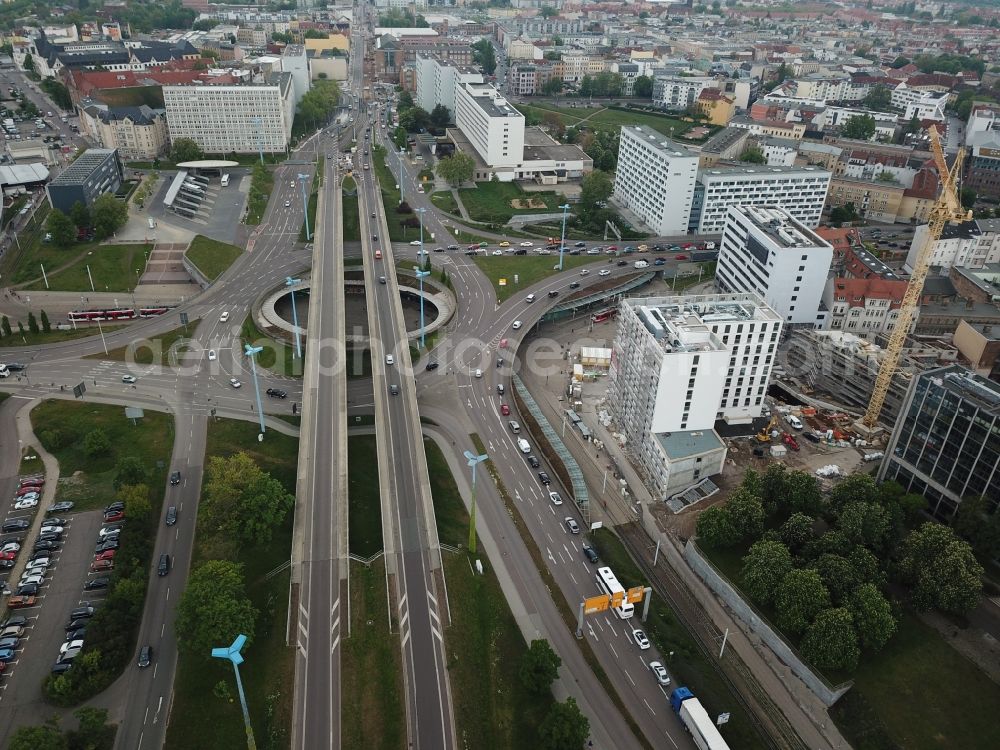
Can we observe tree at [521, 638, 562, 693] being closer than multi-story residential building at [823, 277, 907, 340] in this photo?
Yes

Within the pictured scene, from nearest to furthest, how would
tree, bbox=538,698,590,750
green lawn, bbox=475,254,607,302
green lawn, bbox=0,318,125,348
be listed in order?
1. tree, bbox=538,698,590,750
2. green lawn, bbox=0,318,125,348
3. green lawn, bbox=475,254,607,302

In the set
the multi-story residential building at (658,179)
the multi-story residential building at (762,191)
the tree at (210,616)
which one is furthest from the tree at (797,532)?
the multi-story residential building at (658,179)

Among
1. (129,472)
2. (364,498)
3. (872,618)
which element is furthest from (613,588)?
(129,472)

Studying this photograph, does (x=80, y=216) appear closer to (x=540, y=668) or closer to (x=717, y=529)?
(x=540, y=668)

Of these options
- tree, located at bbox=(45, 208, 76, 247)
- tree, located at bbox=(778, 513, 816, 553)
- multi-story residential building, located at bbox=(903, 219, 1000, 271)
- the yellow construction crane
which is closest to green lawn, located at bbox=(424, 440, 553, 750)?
tree, located at bbox=(778, 513, 816, 553)

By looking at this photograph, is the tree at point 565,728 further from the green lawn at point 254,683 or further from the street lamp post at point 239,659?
the street lamp post at point 239,659

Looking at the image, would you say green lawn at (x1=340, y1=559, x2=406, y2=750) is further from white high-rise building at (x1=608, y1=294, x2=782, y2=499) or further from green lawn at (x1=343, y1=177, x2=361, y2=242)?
green lawn at (x1=343, y1=177, x2=361, y2=242)

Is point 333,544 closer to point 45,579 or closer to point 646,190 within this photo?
point 45,579
